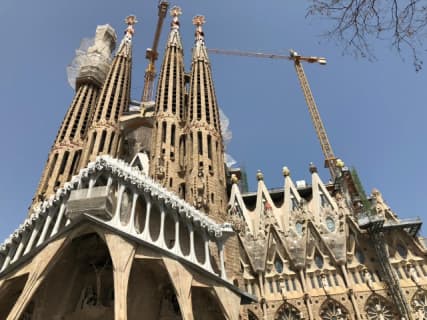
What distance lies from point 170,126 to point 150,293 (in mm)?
12272

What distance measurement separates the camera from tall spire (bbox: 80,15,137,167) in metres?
24.5

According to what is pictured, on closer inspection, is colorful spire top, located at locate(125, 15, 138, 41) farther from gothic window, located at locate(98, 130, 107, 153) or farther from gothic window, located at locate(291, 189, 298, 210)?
gothic window, located at locate(291, 189, 298, 210)

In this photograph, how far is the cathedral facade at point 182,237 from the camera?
45.9 ft

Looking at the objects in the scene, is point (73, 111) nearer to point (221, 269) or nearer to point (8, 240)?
point (8, 240)

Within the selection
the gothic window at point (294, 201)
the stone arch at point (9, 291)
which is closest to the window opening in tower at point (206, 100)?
the gothic window at point (294, 201)

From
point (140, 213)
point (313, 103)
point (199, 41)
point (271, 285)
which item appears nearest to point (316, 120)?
point (313, 103)

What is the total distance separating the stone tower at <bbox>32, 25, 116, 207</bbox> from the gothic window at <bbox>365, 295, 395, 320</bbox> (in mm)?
18186

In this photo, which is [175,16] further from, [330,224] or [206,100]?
[330,224]

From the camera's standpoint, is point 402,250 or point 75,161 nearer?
point 402,250

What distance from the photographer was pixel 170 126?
2452cm

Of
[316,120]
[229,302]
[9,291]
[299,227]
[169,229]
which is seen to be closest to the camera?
[229,302]

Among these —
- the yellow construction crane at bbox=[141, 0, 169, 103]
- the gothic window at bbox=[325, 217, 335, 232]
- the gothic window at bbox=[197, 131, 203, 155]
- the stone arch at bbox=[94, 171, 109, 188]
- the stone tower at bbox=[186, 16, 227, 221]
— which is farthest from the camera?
the yellow construction crane at bbox=[141, 0, 169, 103]

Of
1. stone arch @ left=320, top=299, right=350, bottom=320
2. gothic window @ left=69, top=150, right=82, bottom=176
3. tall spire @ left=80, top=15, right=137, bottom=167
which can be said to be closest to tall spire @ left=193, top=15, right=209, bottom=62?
tall spire @ left=80, top=15, right=137, bottom=167

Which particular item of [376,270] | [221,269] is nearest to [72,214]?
[221,269]
